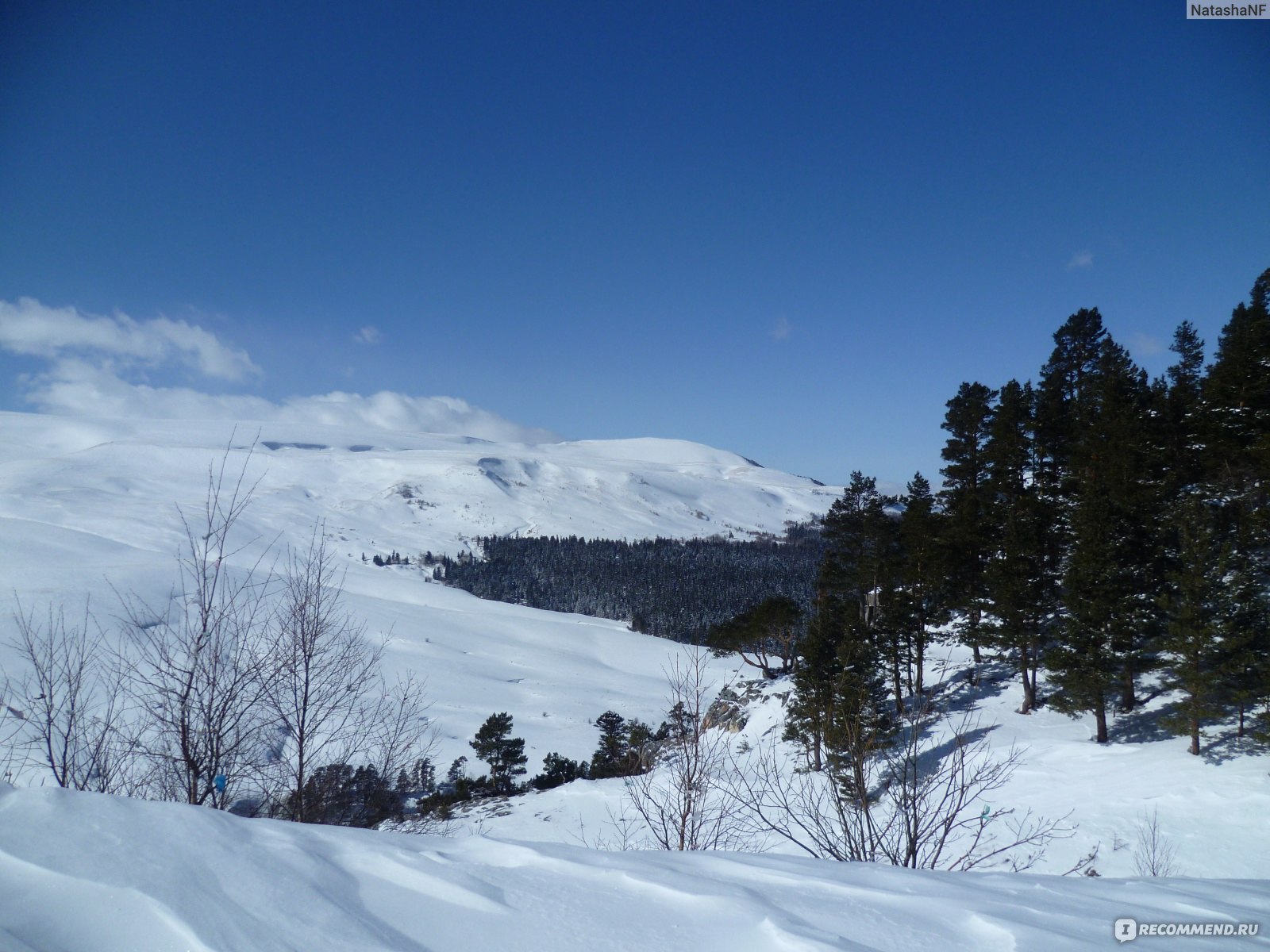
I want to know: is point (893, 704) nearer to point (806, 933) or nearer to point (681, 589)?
point (806, 933)

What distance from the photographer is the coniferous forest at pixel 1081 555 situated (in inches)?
580

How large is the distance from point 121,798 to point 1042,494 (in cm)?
2600

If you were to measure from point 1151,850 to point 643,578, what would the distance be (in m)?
114

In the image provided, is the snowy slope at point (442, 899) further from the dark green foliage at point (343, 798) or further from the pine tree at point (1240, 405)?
the pine tree at point (1240, 405)

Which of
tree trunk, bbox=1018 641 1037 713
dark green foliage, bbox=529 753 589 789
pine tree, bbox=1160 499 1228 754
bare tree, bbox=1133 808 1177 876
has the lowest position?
dark green foliage, bbox=529 753 589 789

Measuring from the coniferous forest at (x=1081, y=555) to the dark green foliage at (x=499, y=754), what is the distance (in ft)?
43.9

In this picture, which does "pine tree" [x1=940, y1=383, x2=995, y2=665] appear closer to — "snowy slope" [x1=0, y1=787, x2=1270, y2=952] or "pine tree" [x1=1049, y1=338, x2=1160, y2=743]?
"pine tree" [x1=1049, y1=338, x2=1160, y2=743]

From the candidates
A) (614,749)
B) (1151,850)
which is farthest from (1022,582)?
(614,749)

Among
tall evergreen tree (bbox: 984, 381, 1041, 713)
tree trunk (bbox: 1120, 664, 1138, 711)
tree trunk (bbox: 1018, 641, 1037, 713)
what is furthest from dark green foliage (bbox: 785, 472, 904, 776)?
tree trunk (bbox: 1120, 664, 1138, 711)

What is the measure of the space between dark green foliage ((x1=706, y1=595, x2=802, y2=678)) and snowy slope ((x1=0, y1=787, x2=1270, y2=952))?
26.5m

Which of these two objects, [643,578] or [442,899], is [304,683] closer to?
[442,899]

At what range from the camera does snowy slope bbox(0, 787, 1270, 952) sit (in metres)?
2.44

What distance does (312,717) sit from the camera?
7.39m

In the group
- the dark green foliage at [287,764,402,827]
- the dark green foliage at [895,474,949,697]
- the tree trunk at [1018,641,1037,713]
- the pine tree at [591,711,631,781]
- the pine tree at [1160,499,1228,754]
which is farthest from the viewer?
the pine tree at [591,711,631,781]
